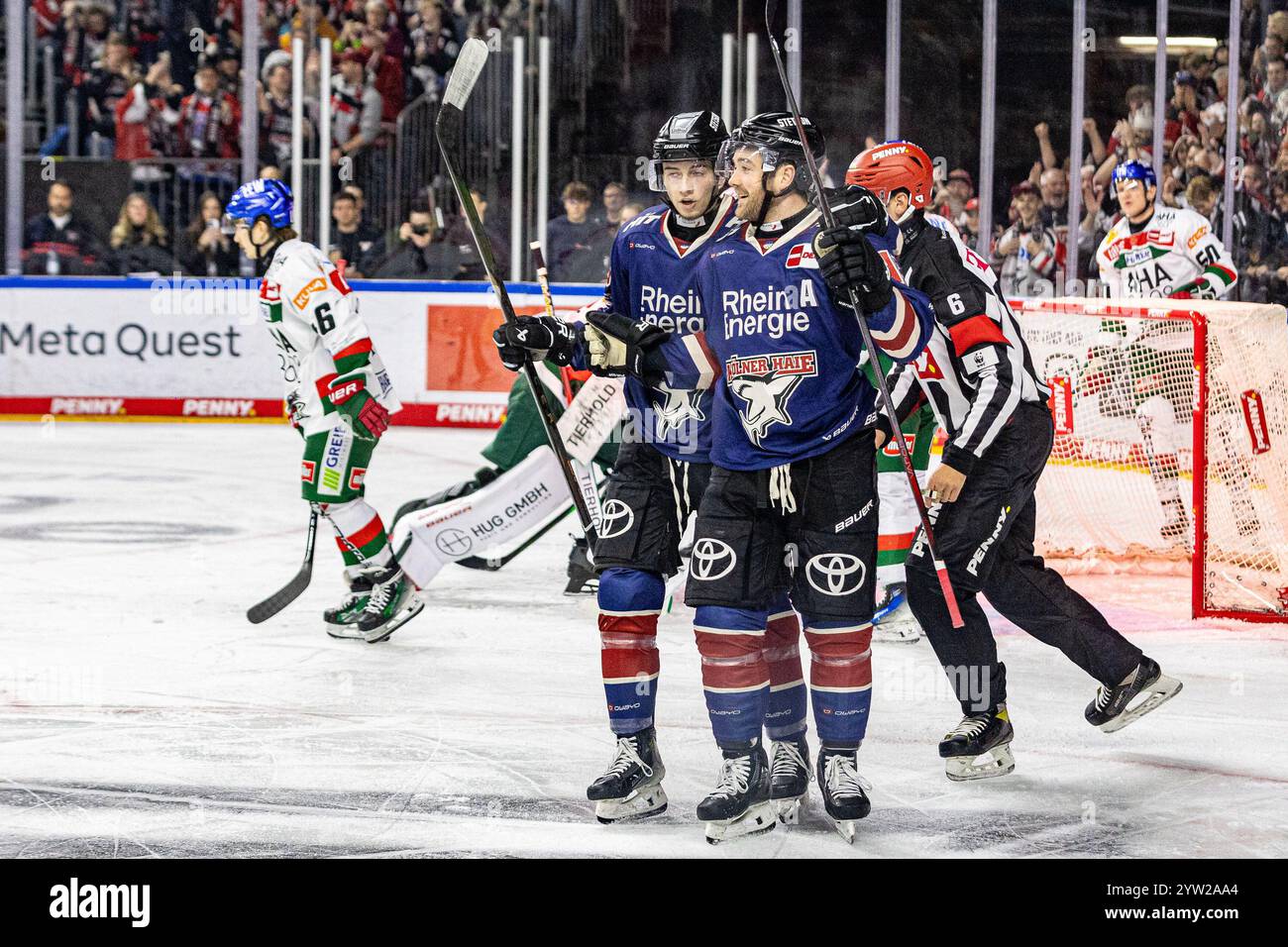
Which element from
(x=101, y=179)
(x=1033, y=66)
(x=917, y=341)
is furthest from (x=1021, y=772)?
(x=101, y=179)

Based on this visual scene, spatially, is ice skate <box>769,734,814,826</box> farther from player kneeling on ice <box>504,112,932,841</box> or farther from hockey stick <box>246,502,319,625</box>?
hockey stick <box>246,502,319,625</box>

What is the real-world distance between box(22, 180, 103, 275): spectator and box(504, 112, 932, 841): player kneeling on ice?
8.60 m

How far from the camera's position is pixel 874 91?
11070mm

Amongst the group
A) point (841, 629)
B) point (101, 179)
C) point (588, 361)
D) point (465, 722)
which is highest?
point (101, 179)

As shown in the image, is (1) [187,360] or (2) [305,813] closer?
(2) [305,813]

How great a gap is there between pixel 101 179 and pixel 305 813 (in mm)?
8804

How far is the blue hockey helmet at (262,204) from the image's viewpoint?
5.62m

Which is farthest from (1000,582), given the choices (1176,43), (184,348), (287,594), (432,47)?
(432,47)

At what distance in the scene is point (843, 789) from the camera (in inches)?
139

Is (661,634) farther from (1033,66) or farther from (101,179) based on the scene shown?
(101,179)

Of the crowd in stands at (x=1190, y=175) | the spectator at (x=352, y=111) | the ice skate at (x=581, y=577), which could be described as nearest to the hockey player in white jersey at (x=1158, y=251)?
the crowd in stands at (x=1190, y=175)
